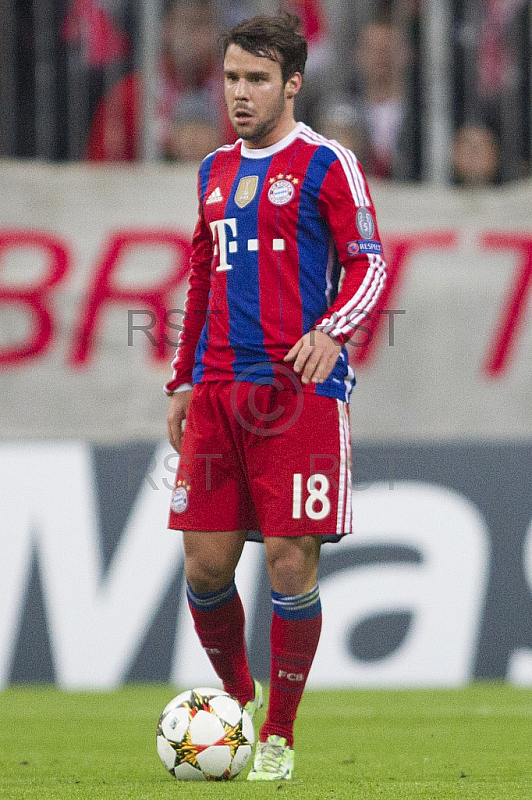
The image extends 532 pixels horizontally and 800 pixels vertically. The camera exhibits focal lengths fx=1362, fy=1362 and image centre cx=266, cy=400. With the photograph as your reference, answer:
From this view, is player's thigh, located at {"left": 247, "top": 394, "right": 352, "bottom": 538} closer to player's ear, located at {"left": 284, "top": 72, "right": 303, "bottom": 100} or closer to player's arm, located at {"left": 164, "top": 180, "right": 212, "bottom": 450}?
player's arm, located at {"left": 164, "top": 180, "right": 212, "bottom": 450}

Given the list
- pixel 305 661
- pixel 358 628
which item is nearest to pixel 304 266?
pixel 305 661

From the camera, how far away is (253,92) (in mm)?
4156

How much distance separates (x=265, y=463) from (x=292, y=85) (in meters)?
1.19

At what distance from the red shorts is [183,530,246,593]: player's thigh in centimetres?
3

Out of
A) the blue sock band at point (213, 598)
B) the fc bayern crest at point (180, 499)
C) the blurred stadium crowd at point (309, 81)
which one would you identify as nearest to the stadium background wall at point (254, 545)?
the blurred stadium crowd at point (309, 81)

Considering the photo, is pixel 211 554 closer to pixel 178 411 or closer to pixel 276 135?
pixel 178 411

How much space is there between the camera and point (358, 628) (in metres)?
7.40

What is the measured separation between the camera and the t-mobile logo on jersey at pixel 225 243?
4.15 m

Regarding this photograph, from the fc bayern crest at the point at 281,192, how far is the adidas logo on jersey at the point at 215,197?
0.18m

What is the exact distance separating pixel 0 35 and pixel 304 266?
502cm

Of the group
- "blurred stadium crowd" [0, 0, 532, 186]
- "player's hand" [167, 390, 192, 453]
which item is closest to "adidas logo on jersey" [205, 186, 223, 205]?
"player's hand" [167, 390, 192, 453]

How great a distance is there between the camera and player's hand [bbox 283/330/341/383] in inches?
156

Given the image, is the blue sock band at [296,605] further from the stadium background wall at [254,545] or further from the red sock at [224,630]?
the stadium background wall at [254,545]

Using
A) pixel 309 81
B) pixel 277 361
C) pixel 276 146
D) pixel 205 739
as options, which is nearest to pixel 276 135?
pixel 276 146
